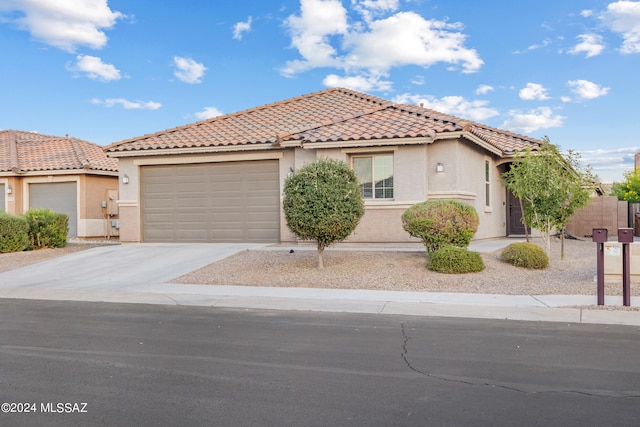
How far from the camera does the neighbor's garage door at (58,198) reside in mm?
24250

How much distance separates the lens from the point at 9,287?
12.5 m

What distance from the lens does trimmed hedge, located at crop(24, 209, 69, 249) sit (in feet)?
61.9

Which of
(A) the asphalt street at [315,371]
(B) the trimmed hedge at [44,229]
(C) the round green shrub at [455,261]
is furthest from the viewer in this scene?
(B) the trimmed hedge at [44,229]

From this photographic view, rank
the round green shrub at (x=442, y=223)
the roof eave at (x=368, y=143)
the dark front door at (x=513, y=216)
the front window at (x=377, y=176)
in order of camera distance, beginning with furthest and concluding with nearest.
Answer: the dark front door at (x=513, y=216)
the front window at (x=377, y=176)
the roof eave at (x=368, y=143)
the round green shrub at (x=442, y=223)

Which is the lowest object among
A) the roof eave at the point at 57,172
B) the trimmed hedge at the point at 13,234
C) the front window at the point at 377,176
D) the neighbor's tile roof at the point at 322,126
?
the trimmed hedge at the point at 13,234

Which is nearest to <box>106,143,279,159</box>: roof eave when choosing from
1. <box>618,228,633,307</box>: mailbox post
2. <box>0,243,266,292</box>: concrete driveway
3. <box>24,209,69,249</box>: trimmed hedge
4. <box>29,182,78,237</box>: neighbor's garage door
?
<box>24,209,69,249</box>: trimmed hedge

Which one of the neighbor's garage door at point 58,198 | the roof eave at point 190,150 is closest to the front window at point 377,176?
the roof eave at point 190,150

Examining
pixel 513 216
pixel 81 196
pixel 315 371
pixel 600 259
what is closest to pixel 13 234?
pixel 81 196

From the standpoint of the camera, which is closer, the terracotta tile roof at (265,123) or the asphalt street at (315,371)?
the asphalt street at (315,371)

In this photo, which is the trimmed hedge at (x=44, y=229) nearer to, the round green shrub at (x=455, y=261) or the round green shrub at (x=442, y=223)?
the round green shrub at (x=442, y=223)

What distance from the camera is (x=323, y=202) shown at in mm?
12281

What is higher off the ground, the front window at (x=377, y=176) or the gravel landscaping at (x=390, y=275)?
the front window at (x=377, y=176)

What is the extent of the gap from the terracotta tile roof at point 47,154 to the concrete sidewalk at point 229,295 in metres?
A: 9.78

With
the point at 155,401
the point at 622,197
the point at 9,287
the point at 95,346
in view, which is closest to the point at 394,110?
the point at 9,287
